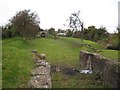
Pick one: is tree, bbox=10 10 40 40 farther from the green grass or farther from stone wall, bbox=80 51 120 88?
stone wall, bbox=80 51 120 88

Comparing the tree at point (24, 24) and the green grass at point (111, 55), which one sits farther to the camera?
the tree at point (24, 24)

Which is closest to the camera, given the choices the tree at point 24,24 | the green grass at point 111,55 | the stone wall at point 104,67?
the stone wall at point 104,67

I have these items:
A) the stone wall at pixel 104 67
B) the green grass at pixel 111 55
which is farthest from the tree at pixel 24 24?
the stone wall at pixel 104 67

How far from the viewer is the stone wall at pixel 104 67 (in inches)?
480

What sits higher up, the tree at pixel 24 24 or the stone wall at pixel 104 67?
the tree at pixel 24 24

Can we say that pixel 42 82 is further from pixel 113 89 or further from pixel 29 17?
pixel 29 17

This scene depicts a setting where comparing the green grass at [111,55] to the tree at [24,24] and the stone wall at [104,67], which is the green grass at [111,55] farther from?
the tree at [24,24]

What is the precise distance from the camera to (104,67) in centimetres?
1541

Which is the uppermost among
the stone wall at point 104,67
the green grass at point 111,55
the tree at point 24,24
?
the tree at point 24,24

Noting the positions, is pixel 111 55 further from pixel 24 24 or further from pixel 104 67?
pixel 24 24

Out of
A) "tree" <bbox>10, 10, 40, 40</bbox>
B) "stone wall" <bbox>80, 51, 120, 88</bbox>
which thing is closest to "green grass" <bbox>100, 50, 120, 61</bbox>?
"stone wall" <bbox>80, 51, 120, 88</bbox>

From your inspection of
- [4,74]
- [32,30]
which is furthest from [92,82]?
[32,30]

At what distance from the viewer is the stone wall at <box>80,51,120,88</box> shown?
40.0 ft

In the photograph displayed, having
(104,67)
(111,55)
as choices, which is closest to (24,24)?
(111,55)
